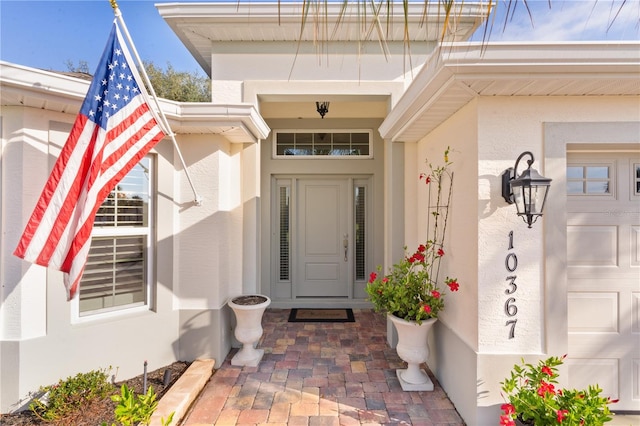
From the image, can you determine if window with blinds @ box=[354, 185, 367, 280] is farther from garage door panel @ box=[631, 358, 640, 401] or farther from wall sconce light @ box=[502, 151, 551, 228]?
garage door panel @ box=[631, 358, 640, 401]

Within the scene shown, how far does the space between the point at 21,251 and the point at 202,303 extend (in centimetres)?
173

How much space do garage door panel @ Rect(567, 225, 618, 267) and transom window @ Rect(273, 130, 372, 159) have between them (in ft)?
11.7

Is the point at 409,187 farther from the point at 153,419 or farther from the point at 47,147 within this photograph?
the point at 47,147

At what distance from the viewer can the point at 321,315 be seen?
5168mm

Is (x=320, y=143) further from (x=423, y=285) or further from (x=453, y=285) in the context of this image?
(x=453, y=285)

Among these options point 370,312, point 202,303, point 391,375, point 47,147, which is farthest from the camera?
point 370,312

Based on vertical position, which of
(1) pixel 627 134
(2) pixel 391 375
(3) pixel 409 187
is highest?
(1) pixel 627 134

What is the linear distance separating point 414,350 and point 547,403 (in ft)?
3.76

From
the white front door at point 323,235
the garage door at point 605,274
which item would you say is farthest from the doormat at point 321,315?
the garage door at point 605,274

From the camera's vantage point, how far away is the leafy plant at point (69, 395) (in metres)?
2.46

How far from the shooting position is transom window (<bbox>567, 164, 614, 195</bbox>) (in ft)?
8.56

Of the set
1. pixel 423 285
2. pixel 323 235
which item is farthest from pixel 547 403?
pixel 323 235

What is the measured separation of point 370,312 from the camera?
17.5ft

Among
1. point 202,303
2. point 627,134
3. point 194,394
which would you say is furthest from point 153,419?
point 627,134
